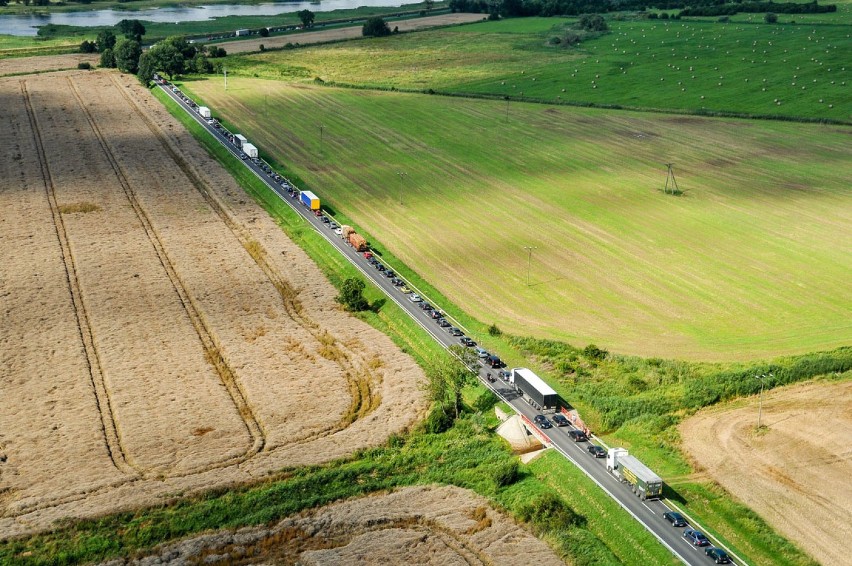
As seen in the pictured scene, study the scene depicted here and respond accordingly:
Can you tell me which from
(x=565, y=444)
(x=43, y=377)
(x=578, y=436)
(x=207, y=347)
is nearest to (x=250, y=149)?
(x=207, y=347)

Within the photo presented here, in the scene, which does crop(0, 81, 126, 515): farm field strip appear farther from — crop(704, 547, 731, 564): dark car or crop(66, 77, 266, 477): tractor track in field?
crop(704, 547, 731, 564): dark car

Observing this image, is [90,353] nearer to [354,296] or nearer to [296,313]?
[296,313]

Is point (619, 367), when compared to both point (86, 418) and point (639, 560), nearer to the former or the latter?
point (639, 560)

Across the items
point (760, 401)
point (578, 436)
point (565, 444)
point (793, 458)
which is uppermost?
point (760, 401)

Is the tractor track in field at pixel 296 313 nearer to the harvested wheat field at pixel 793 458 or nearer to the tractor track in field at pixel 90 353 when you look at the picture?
the tractor track in field at pixel 90 353

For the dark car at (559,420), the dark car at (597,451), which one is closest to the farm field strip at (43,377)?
the dark car at (559,420)

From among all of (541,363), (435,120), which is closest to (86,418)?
(541,363)
